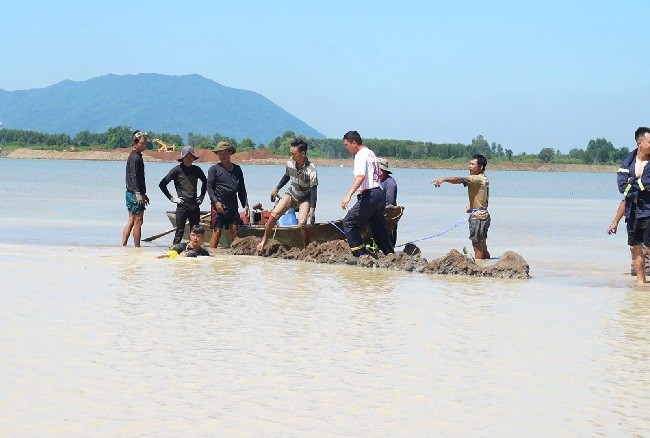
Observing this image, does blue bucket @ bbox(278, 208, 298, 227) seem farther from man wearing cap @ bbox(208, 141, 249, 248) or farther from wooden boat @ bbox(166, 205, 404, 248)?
man wearing cap @ bbox(208, 141, 249, 248)

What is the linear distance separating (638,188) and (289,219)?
5534 millimetres

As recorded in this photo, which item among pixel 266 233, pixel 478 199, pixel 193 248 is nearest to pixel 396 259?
pixel 478 199

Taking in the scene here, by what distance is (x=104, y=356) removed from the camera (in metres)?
7.71

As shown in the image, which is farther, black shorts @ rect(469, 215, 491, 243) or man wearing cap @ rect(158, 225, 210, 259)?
black shorts @ rect(469, 215, 491, 243)

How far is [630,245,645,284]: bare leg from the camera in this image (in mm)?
12305

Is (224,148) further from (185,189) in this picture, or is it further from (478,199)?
(478,199)

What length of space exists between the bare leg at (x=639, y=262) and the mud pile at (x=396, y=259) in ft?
4.61

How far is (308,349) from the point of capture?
822 cm

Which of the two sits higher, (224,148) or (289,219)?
(224,148)

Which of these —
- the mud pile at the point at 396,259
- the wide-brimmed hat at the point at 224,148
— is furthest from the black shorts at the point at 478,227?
the wide-brimmed hat at the point at 224,148

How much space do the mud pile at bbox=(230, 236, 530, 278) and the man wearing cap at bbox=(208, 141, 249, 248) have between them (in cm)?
37

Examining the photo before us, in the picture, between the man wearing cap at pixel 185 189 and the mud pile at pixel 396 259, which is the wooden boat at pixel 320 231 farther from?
the man wearing cap at pixel 185 189

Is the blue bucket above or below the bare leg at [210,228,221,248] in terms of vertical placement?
above

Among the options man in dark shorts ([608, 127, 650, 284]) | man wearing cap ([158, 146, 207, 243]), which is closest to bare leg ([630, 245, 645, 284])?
man in dark shorts ([608, 127, 650, 284])
